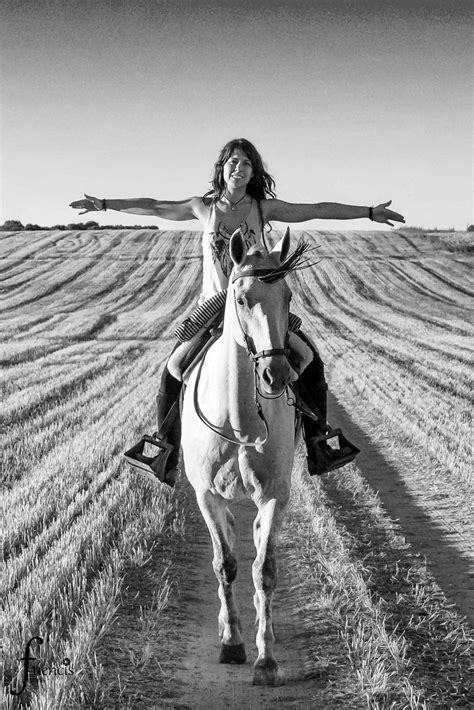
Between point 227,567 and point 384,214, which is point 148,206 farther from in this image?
point 227,567

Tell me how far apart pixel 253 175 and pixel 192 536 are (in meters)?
3.56

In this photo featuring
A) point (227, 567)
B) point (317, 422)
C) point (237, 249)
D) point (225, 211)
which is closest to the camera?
point (237, 249)

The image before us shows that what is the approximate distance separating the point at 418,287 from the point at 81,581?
39.2m

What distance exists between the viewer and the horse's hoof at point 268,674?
14.6 feet

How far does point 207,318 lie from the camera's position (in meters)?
5.43

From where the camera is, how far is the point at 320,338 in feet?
86.2

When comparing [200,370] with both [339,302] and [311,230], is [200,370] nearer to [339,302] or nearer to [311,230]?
[339,302]

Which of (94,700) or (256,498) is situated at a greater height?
(256,498)

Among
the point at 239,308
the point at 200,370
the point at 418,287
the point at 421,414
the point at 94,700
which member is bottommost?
the point at 418,287

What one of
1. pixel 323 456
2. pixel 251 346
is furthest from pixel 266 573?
pixel 323 456

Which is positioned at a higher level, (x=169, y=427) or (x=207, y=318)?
(x=207, y=318)

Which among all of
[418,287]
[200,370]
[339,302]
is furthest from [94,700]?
[418,287]

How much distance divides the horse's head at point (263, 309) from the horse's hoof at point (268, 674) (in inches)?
67.5

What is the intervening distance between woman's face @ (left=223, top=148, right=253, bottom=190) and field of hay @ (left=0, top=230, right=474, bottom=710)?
302cm
